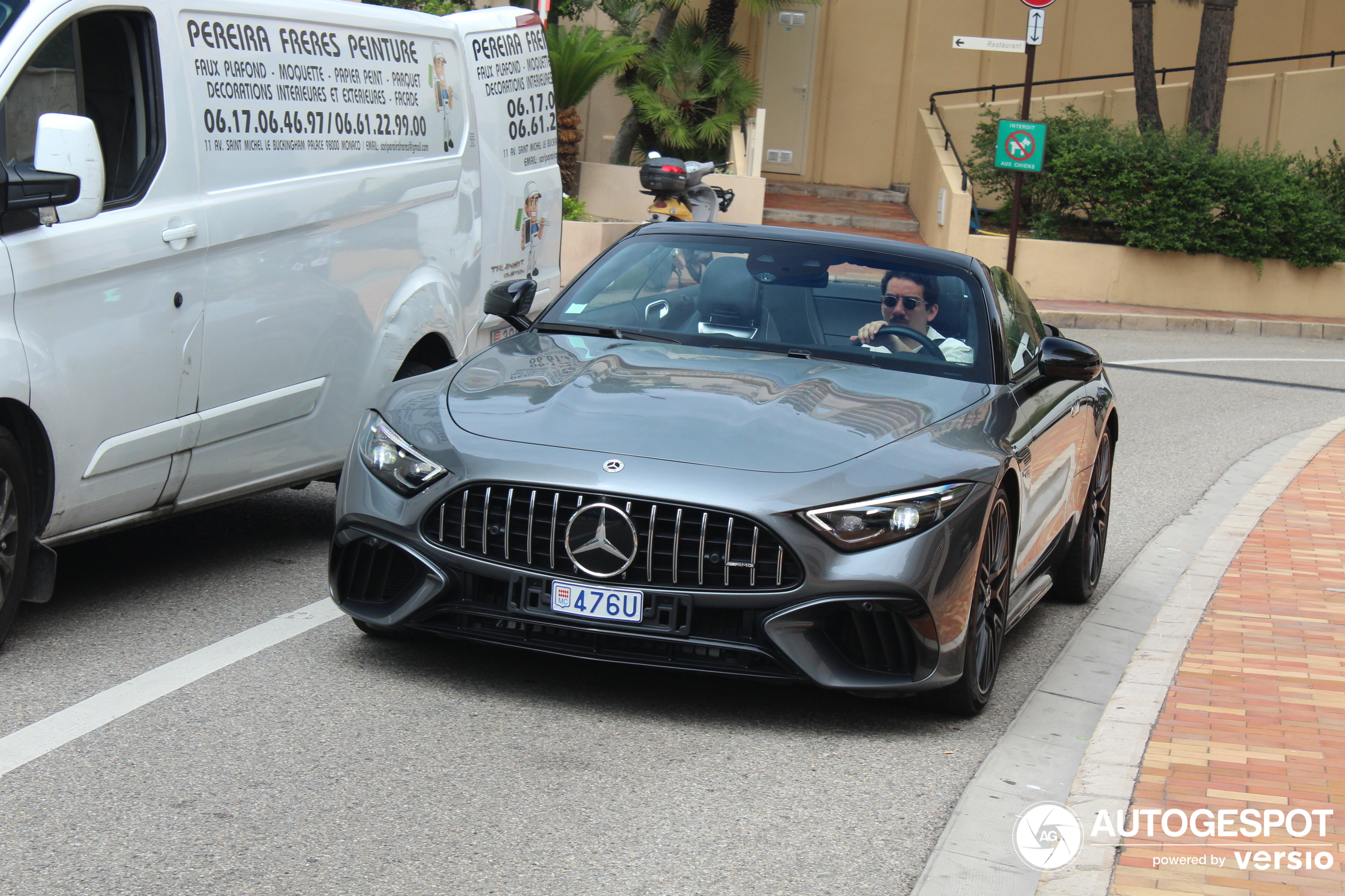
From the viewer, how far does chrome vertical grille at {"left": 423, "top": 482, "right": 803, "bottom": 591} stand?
4.64 metres

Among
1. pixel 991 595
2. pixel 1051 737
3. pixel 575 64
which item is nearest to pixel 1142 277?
pixel 575 64

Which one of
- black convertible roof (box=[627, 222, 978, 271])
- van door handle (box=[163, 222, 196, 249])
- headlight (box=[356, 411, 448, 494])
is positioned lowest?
headlight (box=[356, 411, 448, 494])

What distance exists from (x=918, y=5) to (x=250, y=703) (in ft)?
86.0

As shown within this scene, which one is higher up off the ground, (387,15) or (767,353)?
(387,15)

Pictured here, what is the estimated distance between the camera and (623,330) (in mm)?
6160

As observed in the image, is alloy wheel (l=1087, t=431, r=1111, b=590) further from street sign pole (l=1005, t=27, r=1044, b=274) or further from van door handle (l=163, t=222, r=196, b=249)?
street sign pole (l=1005, t=27, r=1044, b=274)

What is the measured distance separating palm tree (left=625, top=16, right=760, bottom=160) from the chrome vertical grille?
2023 centimetres

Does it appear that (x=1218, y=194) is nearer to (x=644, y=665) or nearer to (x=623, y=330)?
(x=623, y=330)

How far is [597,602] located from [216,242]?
7.13ft

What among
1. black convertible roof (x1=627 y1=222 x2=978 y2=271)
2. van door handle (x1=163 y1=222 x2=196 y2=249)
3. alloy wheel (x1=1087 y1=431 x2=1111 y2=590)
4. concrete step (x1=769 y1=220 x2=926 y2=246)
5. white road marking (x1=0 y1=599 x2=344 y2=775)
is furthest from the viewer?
concrete step (x1=769 y1=220 x2=926 y2=246)

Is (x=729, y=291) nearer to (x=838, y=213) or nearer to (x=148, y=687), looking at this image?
(x=148, y=687)

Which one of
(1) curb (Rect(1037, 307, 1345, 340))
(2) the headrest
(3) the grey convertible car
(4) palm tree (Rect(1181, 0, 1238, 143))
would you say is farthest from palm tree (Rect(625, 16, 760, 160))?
(3) the grey convertible car

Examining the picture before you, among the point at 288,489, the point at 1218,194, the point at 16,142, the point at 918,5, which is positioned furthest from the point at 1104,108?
the point at 16,142

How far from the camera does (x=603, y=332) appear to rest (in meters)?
6.16
